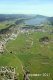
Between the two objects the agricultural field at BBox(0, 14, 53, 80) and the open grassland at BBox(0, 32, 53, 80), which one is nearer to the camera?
the agricultural field at BBox(0, 14, 53, 80)

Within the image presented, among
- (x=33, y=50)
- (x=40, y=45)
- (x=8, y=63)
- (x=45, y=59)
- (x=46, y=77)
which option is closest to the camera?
(x=46, y=77)

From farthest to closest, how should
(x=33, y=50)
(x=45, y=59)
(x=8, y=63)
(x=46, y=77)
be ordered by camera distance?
(x=33, y=50) < (x=45, y=59) < (x=8, y=63) < (x=46, y=77)

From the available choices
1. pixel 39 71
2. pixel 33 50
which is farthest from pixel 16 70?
pixel 33 50

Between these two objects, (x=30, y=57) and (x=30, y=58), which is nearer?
(x=30, y=58)

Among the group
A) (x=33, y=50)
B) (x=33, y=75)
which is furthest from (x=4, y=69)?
(x=33, y=50)

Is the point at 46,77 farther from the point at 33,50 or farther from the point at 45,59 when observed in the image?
the point at 33,50

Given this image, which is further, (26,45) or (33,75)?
(26,45)

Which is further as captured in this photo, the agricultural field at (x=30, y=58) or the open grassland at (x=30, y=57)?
the open grassland at (x=30, y=57)

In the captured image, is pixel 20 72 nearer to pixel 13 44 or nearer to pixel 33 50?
pixel 33 50

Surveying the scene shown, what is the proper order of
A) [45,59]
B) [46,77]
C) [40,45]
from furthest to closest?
[40,45], [45,59], [46,77]
